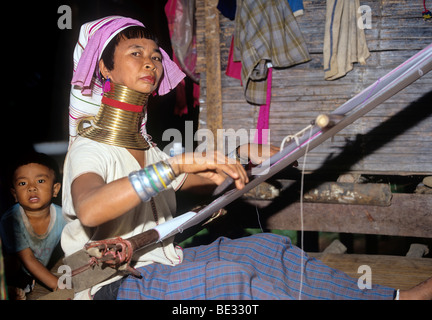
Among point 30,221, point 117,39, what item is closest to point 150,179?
point 117,39

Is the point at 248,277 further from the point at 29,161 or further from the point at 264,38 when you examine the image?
the point at 264,38

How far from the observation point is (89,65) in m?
2.06

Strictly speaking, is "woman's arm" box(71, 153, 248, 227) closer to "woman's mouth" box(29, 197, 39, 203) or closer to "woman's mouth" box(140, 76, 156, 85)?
"woman's mouth" box(140, 76, 156, 85)

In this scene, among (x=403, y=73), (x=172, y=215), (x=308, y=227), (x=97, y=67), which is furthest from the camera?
(x=308, y=227)

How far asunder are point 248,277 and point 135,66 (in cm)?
142

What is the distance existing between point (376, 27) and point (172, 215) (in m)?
3.36

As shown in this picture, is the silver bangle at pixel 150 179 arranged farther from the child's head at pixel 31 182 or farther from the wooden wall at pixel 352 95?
the wooden wall at pixel 352 95

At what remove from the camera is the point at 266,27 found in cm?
394

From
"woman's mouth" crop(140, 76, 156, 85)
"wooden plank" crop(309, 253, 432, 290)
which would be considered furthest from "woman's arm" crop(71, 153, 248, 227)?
"wooden plank" crop(309, 253, 432, 290)

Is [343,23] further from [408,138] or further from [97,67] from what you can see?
[97,67]

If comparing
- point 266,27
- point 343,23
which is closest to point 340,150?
point 343,23

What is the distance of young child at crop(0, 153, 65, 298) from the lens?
318 centimetres

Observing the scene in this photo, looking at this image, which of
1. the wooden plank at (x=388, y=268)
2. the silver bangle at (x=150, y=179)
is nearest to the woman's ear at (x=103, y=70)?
the silver bangle at (x=150, y=179)

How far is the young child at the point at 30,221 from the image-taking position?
3178mm
